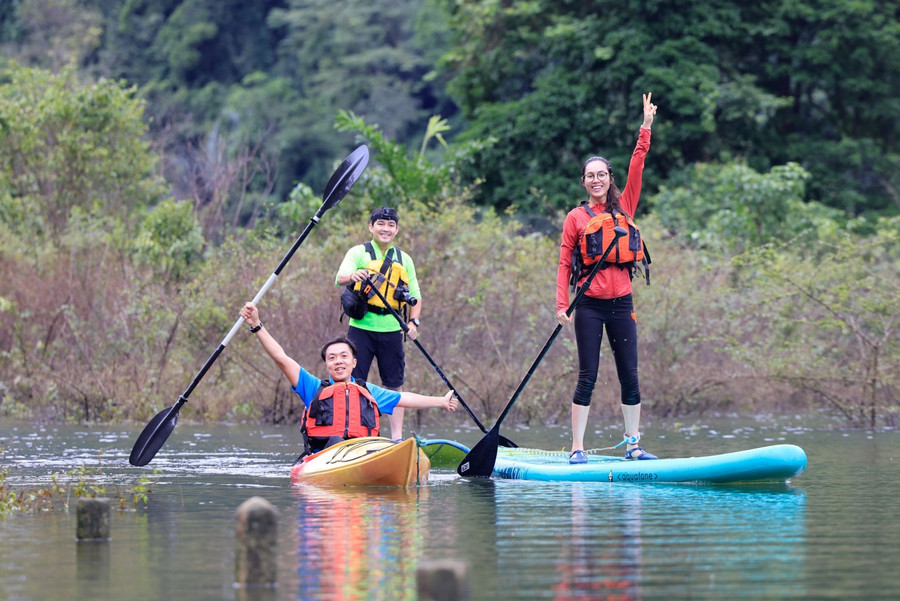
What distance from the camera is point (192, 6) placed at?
51.3 m

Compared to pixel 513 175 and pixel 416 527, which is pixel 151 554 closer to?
pixel 416 527

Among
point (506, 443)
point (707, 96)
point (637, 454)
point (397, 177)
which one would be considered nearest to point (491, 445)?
point (637, 454)

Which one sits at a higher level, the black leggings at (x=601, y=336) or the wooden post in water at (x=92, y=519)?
the black leggings at (x=601, y=336)

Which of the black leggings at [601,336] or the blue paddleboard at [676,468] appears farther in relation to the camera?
the black leggings at [601,336]

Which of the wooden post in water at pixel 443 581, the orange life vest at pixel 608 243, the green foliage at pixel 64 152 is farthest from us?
the green foliage at pixel 64 152

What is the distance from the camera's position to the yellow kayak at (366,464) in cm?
841

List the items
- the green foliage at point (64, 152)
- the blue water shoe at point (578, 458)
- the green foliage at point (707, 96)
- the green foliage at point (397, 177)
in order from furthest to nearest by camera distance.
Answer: the green foliage at point (707, 96) → the green foliage at point (64, 152) → the green foliage at point (397, 177) → the blue water shoe at point (578, 458)

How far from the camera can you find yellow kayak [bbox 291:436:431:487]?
8406 mm

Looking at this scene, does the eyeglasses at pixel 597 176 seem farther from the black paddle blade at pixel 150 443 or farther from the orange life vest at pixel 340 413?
the black paddle blade at pixel 150 443

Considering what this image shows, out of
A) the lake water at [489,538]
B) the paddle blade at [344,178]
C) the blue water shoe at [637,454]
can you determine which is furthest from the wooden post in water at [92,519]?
the paddle blade at [344,178]

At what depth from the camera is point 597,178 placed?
8.97 metres

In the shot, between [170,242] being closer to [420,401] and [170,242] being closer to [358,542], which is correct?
[420,401]

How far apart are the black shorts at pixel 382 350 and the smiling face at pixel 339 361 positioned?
72cm

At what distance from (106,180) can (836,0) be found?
558 inches
